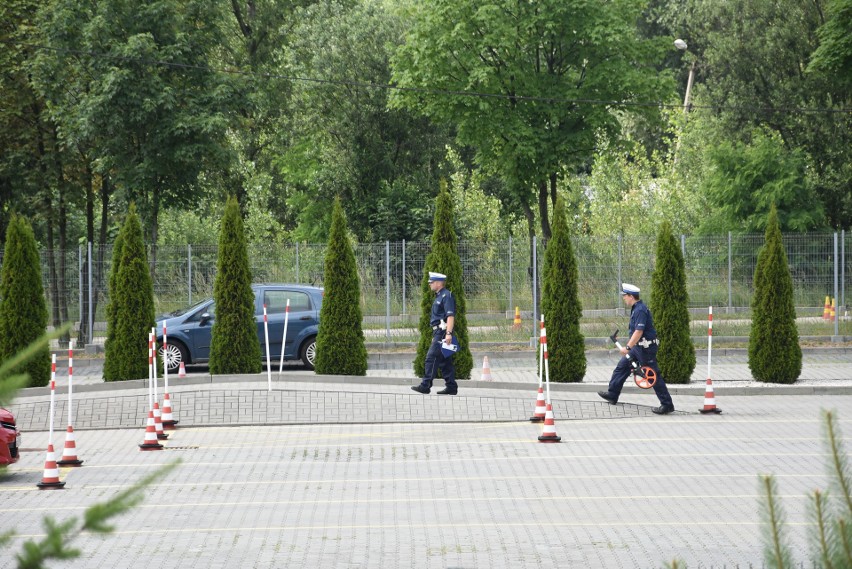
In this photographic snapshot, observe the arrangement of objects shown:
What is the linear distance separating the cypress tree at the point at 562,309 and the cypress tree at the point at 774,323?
9.86ft

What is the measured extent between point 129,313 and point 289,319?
13.8 ft

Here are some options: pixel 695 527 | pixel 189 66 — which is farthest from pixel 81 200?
pixel 695 527

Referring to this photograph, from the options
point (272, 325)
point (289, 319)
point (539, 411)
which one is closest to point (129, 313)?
point (272, 325)

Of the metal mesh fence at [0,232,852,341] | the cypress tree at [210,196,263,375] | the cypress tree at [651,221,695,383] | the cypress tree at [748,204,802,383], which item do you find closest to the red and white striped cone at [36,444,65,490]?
the cypress tree at [210,196,263,375]

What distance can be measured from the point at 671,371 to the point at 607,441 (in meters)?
7.10

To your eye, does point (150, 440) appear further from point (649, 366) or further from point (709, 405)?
point (709, 405)

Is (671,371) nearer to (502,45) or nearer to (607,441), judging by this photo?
(607,441)

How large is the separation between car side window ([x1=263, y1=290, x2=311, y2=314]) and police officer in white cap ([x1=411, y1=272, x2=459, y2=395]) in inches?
256

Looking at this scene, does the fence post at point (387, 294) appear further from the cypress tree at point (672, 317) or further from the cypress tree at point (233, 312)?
the cypress tree at point (672, 317)

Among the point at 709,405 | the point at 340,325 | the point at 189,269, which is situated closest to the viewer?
the point at 709,405

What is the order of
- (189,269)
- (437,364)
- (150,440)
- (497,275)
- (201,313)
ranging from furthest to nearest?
(497,275) → (189,269) → (201,313) → (437,364) → (150,440)

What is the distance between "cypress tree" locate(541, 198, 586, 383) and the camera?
22062 millimetres

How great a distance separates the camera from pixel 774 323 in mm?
22266

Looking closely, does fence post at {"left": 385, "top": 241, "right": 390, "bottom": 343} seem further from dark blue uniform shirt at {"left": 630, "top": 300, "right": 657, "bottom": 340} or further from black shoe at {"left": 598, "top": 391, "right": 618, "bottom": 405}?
dark blue uniform shirt at {"left": 630, "top": 300, "right": 657, "bottom": 340}
